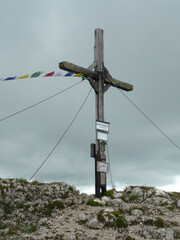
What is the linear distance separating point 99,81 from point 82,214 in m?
8.59

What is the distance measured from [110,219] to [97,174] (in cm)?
511

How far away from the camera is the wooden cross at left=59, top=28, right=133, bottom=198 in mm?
17078

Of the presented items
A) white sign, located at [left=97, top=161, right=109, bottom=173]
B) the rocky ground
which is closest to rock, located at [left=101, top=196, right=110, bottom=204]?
the rocky ground

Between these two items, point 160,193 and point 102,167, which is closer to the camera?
point 102,167

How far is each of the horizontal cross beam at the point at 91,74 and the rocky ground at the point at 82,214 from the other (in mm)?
6692

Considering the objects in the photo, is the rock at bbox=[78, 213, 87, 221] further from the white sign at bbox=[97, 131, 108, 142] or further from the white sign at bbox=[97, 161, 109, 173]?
the white sign at bbox=[97, 131, 108, 142]

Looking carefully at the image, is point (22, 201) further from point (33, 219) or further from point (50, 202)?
point (33, 219)

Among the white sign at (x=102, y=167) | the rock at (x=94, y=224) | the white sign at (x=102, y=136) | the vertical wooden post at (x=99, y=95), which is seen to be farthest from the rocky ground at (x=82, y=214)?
the white sign at (x=102, y=136)

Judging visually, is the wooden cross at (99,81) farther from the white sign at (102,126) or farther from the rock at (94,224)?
the rock at (94,224)

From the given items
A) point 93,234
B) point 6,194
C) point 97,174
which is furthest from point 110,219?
point 6,194

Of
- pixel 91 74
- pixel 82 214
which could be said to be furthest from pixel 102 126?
pixel 82 214

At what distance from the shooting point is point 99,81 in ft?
60.9

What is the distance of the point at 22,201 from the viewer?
15.5 m

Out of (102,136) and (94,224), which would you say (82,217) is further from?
(102,136)
